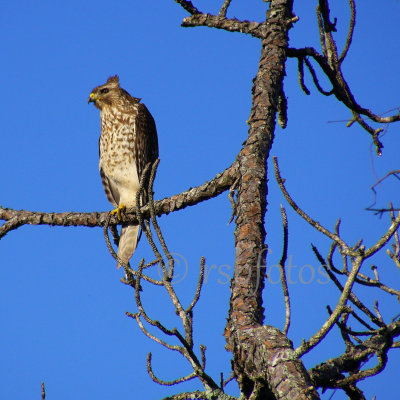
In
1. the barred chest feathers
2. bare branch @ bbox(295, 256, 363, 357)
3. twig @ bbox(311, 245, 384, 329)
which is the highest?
the barred chest feathers

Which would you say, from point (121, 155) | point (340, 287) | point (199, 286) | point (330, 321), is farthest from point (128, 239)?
point (330, 321)

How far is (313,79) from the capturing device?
320 cm

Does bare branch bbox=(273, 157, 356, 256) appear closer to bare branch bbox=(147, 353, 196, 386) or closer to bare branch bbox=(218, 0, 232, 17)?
bare branch bbox=(147, 353, 196, 386)

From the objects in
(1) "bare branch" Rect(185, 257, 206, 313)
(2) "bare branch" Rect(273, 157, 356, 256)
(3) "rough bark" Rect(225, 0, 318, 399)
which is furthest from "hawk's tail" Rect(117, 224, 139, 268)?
(2) "bare branch" Rect(273, 157, 356, 256)

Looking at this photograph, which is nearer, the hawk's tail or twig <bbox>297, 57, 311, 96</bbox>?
twig <bbox>297, 57, 311, 96</bbox>

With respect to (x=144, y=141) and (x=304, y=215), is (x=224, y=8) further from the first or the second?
(x=144, y=141)

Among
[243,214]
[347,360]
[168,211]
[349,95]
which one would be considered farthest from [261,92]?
[347,360]

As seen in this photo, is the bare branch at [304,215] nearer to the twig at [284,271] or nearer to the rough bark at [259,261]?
the twig at [284,271]

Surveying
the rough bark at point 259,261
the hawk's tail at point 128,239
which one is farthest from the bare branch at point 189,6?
the hawk's tail at point 128,239

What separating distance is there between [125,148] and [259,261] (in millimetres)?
4338

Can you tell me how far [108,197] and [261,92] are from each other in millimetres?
3917

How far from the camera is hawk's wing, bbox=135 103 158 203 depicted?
6.38 meters

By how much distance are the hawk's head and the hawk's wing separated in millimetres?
480

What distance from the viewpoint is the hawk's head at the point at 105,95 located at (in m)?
7.00
